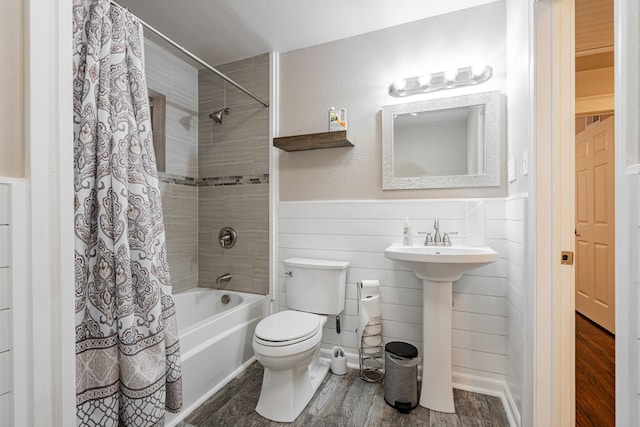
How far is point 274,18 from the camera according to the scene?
6.16 feet

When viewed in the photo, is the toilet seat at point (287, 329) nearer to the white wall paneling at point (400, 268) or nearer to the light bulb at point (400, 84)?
the white wall paneling at point (400, 268)

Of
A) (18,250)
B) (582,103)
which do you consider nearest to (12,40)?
(18,250)

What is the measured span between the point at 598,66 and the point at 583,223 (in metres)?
1.45

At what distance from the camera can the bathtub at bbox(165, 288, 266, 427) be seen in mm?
1536

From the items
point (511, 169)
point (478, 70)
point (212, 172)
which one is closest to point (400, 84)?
point (478, 70)

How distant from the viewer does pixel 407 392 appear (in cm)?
153

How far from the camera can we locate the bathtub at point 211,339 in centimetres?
154

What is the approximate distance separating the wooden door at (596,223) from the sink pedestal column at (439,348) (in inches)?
78.5

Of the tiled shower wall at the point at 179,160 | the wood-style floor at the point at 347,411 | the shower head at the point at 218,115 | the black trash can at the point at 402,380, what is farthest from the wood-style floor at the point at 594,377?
the shower head at the point at 218,115

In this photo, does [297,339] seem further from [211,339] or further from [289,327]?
[211,339]

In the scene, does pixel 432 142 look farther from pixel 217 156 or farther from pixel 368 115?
pixel 217 156

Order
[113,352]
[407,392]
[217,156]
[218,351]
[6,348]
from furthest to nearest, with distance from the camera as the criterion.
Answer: [217,156] < [218,351] < [407,392] < [113,352] < [6,348]

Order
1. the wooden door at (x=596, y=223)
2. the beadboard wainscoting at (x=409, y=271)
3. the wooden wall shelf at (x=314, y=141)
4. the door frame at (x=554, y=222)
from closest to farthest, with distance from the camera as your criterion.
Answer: the door frame at (x=554, y=222) → the beadboard wainscoting at (x=409, y=271) → the wooden wall shelf at (x=314, y=141) → the wooden door at (x=596, y=223)

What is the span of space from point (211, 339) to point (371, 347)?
98 centimetres
